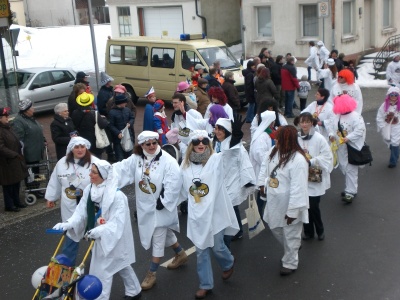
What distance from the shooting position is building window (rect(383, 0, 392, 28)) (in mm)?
26312

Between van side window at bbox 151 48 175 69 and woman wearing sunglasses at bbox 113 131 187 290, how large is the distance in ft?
38.8

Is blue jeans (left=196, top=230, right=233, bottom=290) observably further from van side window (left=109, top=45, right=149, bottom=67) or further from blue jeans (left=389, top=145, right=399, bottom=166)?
van side window (left=109, top=45, right=149, bottom=67)

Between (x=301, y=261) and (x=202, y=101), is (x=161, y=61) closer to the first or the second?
(x=202, y=101)

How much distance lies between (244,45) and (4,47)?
13.7 meters

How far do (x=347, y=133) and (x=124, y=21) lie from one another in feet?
74.2

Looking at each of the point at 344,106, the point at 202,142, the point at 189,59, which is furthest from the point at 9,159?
the point at 189,59

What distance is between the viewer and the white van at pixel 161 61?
18531 millimetres

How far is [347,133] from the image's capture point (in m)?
9.85

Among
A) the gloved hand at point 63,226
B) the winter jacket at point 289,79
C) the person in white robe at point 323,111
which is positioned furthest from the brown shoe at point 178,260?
the winter jacket at point 289,79

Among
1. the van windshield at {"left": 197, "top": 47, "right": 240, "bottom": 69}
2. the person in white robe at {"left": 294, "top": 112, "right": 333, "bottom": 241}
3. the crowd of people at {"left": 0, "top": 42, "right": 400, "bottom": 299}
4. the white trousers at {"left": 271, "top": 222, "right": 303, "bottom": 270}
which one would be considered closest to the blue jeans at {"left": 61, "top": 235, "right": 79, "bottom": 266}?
the crowd of people at {"left": 0, "top": 42, "right": 400, "bottom": 299}

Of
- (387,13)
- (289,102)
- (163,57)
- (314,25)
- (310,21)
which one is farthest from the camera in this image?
(387,13)

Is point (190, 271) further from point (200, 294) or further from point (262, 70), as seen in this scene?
point (262, 70)

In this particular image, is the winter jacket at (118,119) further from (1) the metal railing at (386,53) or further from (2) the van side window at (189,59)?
(1) the metal railing at (386,53)

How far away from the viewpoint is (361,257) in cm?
787
